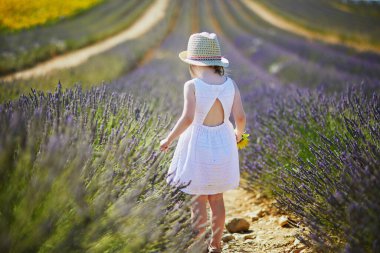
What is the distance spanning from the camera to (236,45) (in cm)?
1692

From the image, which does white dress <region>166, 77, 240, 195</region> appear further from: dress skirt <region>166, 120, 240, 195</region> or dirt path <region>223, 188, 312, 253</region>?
dirt path <region>223, 188, 312, 253</region>

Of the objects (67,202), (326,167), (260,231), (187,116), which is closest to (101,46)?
(260,231)

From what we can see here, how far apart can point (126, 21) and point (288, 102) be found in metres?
22.8

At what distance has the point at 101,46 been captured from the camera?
1645cm

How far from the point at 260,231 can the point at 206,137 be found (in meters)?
0.90

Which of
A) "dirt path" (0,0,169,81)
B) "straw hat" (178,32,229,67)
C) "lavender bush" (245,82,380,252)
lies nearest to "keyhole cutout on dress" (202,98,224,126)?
"straw hat" (178,32,229,67)

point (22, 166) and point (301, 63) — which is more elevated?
point (22, 166)

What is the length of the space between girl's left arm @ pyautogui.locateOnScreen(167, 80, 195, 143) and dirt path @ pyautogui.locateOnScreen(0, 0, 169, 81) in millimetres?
3522

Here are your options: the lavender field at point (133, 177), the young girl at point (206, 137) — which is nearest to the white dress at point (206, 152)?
the young girl at point (206, 137)

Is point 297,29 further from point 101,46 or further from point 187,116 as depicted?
point 187,116

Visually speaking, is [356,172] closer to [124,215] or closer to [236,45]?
[124,215]

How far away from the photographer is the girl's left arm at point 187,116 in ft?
7.74

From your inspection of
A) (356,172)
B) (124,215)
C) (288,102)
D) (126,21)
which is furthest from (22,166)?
(126,21)

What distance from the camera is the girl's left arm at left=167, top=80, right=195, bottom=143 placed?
236cm
